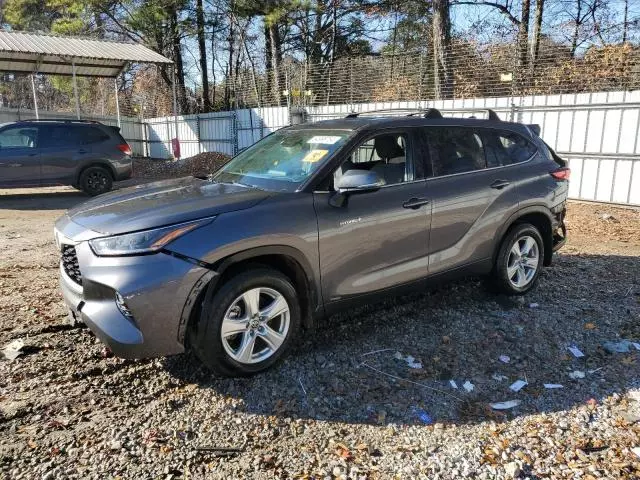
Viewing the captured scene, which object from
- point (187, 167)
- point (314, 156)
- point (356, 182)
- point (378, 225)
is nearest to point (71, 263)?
point (314, 156)

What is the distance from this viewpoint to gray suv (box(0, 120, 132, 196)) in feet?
36.5

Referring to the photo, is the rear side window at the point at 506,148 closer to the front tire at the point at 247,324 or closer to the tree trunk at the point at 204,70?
the front tire at the point at 247,324

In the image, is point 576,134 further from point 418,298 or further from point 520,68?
point 418,298

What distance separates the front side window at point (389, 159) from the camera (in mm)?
4035

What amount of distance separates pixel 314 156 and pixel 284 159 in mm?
320

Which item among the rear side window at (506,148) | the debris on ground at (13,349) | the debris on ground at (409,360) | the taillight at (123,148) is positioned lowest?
the debris on ground at (409,360)

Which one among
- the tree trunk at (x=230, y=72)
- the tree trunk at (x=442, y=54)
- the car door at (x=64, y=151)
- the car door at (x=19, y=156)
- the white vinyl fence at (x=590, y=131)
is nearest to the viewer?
the white vinyl fence at (x=590, y=131)

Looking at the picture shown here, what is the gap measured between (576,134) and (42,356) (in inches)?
401

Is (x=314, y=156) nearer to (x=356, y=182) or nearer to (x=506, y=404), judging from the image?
(x=356, y=182)

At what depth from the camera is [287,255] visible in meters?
3.36

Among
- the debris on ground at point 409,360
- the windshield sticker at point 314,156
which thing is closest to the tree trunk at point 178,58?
the windshield sticker at point 314,156

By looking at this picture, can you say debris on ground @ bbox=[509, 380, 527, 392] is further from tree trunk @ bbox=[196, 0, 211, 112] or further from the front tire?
tree trunk @ bbox=[196, 0, 211, 112]

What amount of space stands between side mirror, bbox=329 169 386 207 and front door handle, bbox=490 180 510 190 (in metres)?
1.48

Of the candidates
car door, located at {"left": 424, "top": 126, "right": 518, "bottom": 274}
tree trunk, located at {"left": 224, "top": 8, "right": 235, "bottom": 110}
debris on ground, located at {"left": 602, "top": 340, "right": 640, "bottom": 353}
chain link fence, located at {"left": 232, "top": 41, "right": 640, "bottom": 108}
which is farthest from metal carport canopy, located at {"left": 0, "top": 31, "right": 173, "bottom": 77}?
debris on ground, located at {"left": 602, "top": 340, "right": 640, "bottom": 353}
